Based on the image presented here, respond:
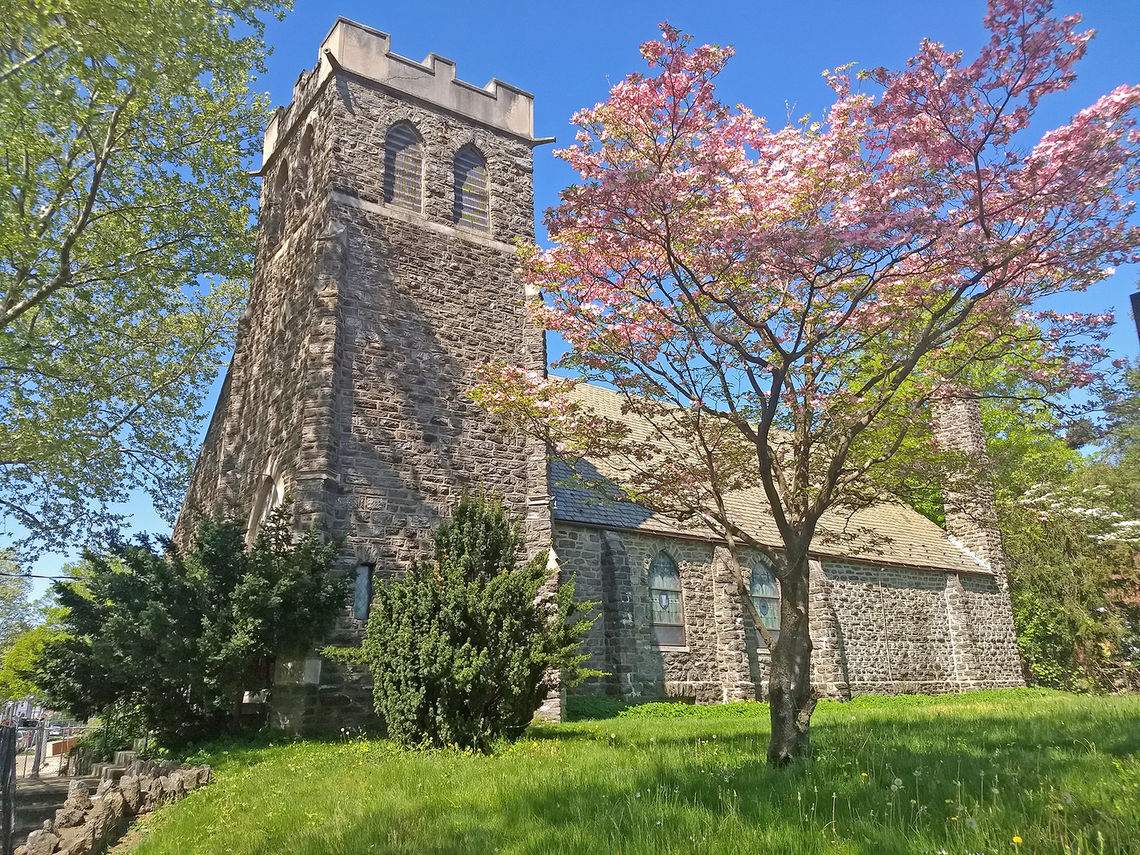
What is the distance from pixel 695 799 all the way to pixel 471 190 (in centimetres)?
1429

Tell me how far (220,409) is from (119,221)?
20.7 ft

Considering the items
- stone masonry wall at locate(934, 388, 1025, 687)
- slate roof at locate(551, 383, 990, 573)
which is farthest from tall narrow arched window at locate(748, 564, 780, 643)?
stone masonry wall at locate(934, 388, 1025, 687)

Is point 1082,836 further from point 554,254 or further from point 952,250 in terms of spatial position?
point 554,254

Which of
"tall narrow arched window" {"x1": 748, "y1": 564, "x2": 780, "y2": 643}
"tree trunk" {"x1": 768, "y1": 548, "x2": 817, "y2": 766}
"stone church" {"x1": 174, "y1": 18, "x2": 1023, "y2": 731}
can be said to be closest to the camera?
"tree trunk" {"x1": 768, "y1": 548, "x2": 817, "y2": 766}

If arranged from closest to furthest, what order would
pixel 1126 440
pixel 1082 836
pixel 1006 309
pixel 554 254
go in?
pixel 1082 836, pixel 1006 309, pixel 554 254, pixel 1126 440

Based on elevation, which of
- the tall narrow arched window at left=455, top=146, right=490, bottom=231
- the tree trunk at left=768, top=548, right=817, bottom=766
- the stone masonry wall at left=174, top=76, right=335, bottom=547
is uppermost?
the tall narrow arched window at left=455, top=146, right=490, bottom=231

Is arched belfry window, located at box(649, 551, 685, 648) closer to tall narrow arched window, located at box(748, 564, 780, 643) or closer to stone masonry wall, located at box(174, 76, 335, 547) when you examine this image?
tall narrow arched window, located at box(748, 564, 780, 643)

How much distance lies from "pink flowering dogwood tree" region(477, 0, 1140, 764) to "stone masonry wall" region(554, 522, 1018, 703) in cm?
574

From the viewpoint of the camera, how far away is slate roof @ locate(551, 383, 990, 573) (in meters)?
17.4

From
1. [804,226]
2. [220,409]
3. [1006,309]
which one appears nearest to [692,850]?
[804,226]

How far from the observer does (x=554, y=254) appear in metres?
9.60

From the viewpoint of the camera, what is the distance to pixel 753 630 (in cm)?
1961

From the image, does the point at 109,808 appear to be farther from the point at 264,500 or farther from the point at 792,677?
the point at 264,500

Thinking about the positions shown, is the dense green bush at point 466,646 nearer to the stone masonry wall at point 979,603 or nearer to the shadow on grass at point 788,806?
the shadow on grass at point 788,806
